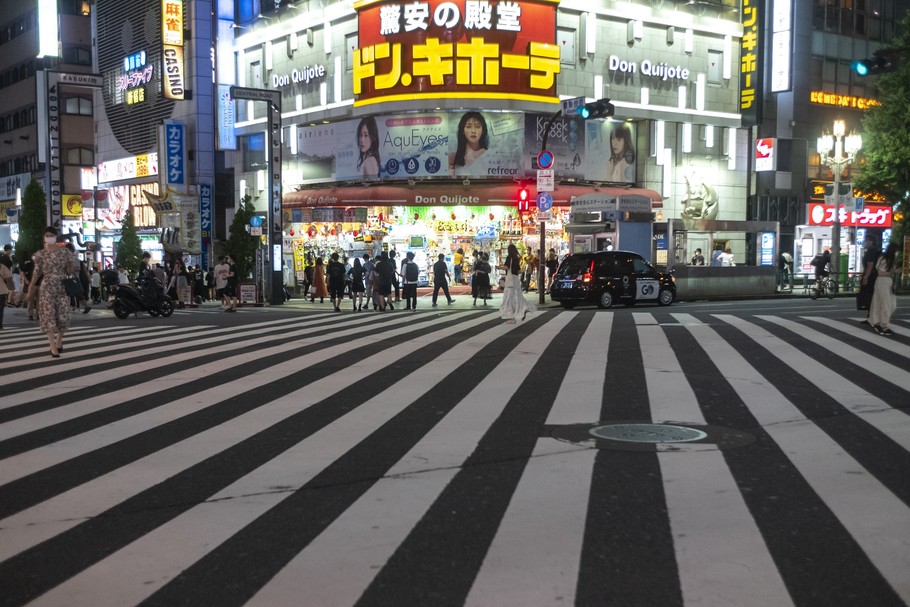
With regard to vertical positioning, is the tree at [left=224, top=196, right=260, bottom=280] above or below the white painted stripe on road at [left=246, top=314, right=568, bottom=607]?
above

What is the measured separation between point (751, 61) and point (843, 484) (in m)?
37.1

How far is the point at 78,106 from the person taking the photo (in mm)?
60781

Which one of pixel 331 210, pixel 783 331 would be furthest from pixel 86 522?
pixel 331 210

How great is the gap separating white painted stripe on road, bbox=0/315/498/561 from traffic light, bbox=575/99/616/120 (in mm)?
13615

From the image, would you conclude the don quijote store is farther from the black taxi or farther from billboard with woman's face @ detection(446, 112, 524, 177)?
the black taxi

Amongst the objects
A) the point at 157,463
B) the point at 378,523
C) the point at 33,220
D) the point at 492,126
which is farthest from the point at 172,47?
the point at 378,523

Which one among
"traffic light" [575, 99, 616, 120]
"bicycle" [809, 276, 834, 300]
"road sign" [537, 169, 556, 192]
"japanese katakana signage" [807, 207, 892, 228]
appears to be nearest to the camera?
"traffic light" [575, 99, 616, 120]

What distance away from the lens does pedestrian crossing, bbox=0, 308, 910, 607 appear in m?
3.92

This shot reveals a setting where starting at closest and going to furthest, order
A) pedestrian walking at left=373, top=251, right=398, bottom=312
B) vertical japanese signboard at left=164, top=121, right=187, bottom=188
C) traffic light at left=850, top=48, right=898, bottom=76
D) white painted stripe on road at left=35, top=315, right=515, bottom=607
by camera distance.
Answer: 1. white painted stripe on road at left=35, top=315, right=515, bottom=607
2. traffic light at left=850, top=48, right=898, bottom=76
3. pedestrian walking at left=373, top=251, right=398, bottom=312
4. vertical japanese signboard at left=164, top=121, right=187, bottom=188

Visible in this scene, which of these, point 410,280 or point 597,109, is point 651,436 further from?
point 410,280

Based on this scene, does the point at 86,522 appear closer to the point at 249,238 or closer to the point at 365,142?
the point at 249,238

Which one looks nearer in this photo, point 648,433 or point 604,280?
point 648,433

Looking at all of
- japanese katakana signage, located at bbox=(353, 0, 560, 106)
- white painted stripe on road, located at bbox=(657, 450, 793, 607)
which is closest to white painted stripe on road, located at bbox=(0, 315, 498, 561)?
white painted stripe on road, located at bbox=(657, 450, 793, 607)

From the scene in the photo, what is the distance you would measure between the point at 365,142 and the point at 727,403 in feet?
91.4
